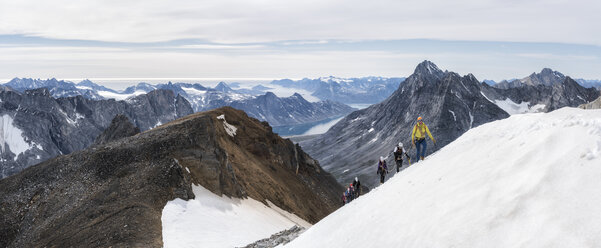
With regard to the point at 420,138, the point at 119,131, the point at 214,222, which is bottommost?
the point at 119,131

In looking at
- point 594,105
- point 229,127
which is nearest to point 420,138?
point 594,105

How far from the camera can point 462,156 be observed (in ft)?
53.1

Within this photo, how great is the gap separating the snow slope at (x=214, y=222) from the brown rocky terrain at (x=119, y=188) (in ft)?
2.83

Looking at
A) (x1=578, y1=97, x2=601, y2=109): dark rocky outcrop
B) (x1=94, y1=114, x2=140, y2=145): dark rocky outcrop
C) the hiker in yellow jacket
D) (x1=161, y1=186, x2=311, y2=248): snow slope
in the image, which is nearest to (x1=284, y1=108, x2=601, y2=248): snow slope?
the hiker in yellow jacket

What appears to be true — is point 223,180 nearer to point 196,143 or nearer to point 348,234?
point 196,143

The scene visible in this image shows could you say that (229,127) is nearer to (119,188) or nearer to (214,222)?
(119,188)

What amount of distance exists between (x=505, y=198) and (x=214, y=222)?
2583 cm

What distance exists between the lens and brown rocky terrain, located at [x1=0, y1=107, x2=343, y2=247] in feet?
94.0

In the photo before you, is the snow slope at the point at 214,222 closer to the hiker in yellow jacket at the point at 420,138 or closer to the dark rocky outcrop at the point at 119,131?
the hiker in yellow jacket at the point at 420,138

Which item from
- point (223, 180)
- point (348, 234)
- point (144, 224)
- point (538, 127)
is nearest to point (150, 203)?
point (144, 224)

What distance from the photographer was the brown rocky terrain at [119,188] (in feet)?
94.0

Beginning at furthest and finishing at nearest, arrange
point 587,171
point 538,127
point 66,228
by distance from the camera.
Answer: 1. point 66,228
2. point 538,127
3. point 587,171

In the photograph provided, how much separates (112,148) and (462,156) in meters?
34.4

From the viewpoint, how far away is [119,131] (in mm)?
119562
